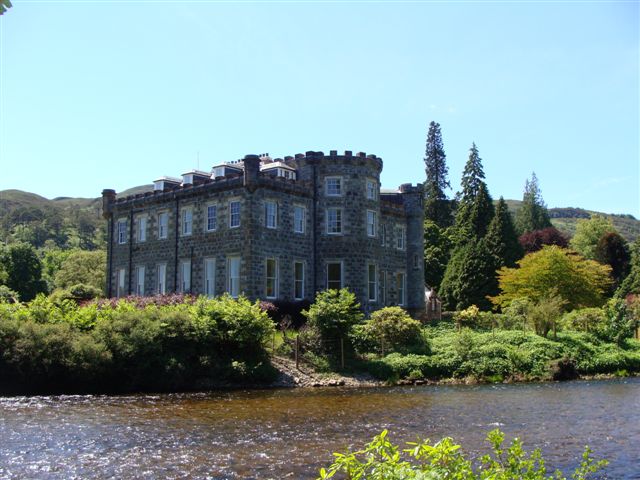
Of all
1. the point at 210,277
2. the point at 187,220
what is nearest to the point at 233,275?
the point at 210,277

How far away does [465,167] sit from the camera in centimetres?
7869

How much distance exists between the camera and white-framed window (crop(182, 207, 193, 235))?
4281cm

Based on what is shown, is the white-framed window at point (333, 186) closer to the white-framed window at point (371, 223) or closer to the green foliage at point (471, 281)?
the white-framed window at point (371, 223)

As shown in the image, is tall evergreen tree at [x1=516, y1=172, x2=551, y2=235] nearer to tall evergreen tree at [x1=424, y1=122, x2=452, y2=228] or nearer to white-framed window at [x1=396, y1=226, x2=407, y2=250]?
tall evergreen tree at [x1=424, y1=122, x2=452, y2=228]

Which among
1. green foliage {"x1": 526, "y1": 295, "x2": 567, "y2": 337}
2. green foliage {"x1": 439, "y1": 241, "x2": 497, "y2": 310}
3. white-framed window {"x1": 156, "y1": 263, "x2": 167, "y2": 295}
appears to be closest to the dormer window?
white-framed window {"x1": 156, "y1": 263, "x2": 167, "y2": 295}

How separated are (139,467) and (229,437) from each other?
3.51 metres

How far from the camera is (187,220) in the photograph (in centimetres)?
4316

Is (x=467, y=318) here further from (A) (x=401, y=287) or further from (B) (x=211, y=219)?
(B) (x=211, y=219)

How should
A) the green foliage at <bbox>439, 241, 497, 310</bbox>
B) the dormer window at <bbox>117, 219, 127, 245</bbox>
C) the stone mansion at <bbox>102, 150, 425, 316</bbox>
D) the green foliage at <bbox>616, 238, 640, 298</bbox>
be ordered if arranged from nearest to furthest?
the stone mansion at <bbox>102, 150, 425, 316</bbox> → the dormer window at <bbox>117, 219, 127, 245</bbox> → the green foliage at <bbox>439, 241, 497, 310</bbox> → the green foliage at <bbox>616, 238, 640, 298</bbox>

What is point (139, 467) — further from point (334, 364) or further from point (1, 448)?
point (334, 364)

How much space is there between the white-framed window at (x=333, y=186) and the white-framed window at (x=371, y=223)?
235 cm

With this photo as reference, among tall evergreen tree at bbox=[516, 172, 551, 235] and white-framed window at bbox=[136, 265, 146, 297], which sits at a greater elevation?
tall evergreen tree at bbox=[516, 172, 551, 235]

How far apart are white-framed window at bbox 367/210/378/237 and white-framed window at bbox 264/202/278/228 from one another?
Result: 6192 millimetres

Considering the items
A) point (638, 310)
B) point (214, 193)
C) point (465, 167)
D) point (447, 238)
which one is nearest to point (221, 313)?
point (214, 193)
